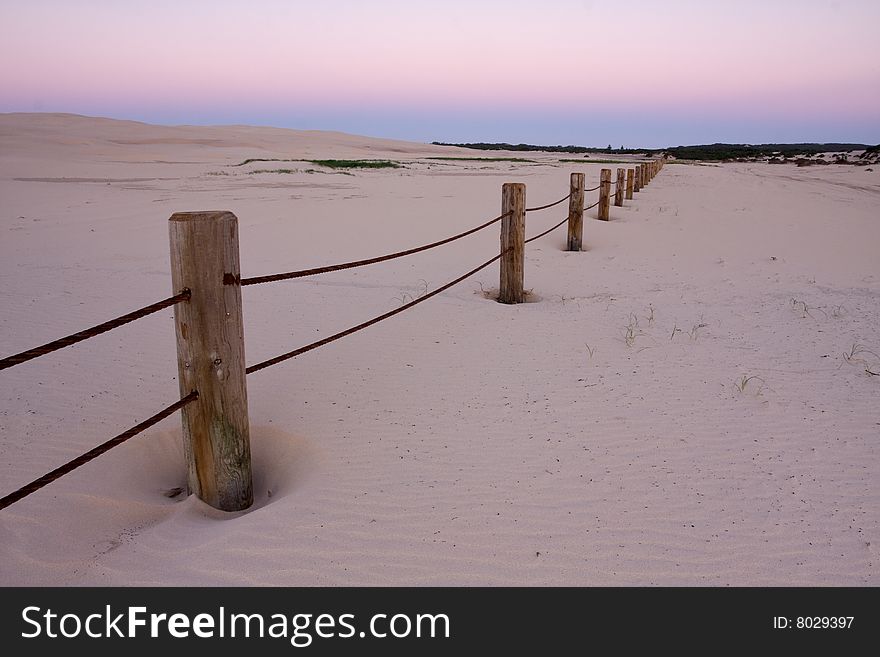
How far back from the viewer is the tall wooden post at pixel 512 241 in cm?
648

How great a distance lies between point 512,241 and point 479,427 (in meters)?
2.95

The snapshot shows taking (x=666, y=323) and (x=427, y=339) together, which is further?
(x=666, y=323)

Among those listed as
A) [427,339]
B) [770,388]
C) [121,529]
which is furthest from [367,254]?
[121,529]

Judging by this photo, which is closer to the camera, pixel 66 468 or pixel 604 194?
pixel 66 468

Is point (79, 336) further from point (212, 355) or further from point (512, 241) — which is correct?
point (512, 241)

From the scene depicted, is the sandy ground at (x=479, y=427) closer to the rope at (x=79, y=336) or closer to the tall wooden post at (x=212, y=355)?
the tall wooden post at (x=212, y=355)

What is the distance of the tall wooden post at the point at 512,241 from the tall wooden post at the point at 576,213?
2967 mm

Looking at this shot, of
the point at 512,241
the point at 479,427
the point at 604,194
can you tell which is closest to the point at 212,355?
the point at 479,427

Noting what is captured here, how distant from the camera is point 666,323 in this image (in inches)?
242

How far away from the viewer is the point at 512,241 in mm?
6551
